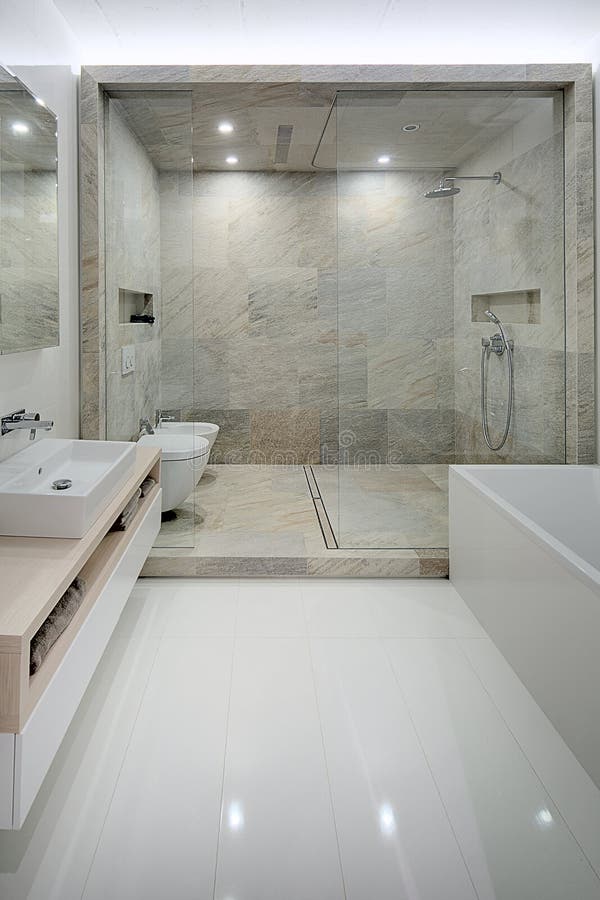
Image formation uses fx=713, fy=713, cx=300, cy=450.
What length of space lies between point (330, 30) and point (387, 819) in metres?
3.42

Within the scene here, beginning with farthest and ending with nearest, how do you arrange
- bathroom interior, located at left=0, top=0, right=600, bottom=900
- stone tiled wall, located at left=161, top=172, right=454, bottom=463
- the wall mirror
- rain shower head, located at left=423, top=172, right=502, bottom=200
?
stone tiled wall, located at left=161, top=172, right=454, bottom=463 → rain shower head, located at left=423, top=172, right=502, bottom=200 → the wall mirror → bathroom interior, located at left=0, top=0, right=600, bottom=900

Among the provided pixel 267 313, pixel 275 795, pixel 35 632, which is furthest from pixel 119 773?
pixel 267 313

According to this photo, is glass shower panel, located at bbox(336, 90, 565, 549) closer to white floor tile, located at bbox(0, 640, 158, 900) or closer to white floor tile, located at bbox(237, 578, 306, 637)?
white floor tile, located at bbox(237, 578, 306, 637)

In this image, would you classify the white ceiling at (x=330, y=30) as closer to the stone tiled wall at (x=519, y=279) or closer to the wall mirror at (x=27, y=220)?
the stone tiled wall at (x=519, y=279)

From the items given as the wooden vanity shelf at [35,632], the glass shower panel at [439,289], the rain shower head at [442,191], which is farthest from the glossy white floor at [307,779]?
the rain shower head at [442,191]

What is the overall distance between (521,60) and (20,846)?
161 inches

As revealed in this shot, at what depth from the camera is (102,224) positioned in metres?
3.71

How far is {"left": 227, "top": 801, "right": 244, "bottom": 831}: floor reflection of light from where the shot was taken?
1.80 metres

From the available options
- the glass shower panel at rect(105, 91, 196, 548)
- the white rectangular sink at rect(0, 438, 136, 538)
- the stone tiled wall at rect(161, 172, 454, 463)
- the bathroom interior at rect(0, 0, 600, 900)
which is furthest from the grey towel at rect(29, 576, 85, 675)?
the stone tiled wall at rect(161, 172, 454, 463)

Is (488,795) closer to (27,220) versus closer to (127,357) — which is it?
A: (27,220)

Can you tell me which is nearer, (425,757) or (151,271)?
(425,757)

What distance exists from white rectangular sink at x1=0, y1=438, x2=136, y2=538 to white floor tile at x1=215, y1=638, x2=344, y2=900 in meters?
0.82

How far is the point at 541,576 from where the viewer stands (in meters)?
2.41

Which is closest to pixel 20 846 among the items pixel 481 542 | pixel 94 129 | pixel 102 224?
pixel 481 542
